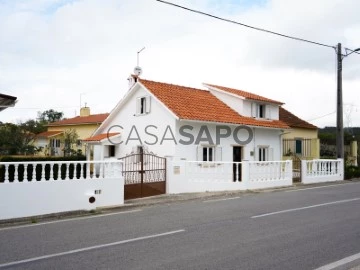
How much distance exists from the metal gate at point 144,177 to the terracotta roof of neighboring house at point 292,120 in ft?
65.2

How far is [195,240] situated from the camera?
7469 mm

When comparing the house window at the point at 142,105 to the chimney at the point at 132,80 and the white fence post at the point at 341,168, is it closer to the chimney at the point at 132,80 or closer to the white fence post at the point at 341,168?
the chimney at the point at 132,80

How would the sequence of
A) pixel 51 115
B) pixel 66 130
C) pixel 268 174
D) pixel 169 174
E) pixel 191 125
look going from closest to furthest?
pixel 169 174
pixel 268 174
pixel 191 125
pixel 66 130
pixel 51 115

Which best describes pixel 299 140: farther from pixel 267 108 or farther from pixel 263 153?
pixel 263 153

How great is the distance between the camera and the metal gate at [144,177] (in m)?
14.1

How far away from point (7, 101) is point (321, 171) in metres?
15.8

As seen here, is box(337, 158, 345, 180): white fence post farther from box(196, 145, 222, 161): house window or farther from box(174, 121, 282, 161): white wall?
box(196, 145, 222, 161): house window

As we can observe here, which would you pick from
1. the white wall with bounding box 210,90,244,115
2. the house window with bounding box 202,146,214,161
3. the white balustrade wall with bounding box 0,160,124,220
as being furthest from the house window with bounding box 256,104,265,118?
the white balustrade wall with bounding box 0,160,124,220

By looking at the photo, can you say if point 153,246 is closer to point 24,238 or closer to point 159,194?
point 24,238

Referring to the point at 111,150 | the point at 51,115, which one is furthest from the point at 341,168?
the point at 51,115

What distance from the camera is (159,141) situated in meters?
20.5

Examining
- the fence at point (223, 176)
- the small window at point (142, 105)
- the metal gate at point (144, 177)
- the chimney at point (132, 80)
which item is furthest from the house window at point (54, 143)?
the fence at point (223, 176)

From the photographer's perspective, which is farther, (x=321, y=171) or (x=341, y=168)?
(x=341, y=168)

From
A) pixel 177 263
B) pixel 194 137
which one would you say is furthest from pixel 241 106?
pixel 177 263
